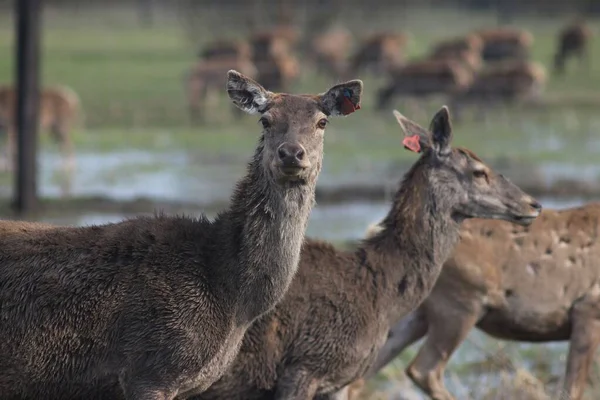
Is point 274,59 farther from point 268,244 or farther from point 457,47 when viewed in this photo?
point 268,244

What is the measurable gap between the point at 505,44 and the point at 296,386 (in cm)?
3578

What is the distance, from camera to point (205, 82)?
35.2 meters

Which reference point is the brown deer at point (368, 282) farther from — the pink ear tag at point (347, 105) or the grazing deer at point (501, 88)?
the grazing deer at point (501, 88)

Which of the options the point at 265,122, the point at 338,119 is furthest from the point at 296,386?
the point at 338,119

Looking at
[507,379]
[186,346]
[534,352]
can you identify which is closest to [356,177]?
[534,352]

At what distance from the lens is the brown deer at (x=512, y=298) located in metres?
9.80

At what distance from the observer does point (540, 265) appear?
394 inches

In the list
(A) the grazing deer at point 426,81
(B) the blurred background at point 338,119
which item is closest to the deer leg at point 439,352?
(B) the blurred background at point 338,119

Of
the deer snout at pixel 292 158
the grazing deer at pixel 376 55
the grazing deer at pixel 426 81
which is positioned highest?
the grazing deer at pixel 376 55

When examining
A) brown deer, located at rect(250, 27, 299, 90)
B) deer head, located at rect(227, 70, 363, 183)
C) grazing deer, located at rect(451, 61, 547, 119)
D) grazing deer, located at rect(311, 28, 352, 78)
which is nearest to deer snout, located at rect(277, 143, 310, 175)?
deer head, located at rect(227, 70, 363, 183)

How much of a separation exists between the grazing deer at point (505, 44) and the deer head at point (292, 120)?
35.5 metres

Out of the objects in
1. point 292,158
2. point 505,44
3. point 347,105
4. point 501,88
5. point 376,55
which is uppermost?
point 505,44

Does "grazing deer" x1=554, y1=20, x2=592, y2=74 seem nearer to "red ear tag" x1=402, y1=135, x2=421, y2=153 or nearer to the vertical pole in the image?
the vertical pole

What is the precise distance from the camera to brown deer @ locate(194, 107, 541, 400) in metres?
8.34
